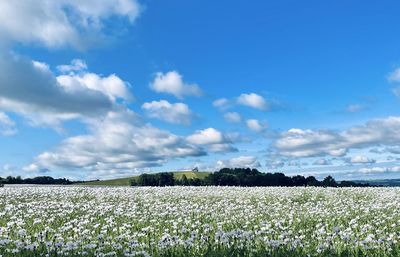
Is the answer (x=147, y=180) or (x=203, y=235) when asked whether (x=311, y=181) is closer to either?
(x=147, y=180)

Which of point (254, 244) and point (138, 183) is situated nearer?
point (254, 244)

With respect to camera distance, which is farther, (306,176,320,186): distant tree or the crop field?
(306,176,320,186): distant tree

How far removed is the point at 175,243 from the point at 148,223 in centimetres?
507

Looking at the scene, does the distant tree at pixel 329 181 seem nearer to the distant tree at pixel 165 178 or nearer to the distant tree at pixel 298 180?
the distant tree at pixel 298 180

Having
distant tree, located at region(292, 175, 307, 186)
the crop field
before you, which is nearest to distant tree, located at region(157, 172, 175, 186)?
distant tree, located at region(292, 175, 307, 186)

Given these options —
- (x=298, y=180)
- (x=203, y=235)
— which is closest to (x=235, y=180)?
(x=298, y=180)

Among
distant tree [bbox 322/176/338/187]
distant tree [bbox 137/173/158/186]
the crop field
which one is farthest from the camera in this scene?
distant tree [bbox 137/173/158/186]

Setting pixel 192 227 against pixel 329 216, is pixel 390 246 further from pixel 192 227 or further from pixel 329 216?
pixel 329 216

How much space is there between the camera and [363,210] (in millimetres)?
19062

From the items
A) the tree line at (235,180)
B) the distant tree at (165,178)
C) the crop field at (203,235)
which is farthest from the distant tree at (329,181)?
the crop field at (203,235)

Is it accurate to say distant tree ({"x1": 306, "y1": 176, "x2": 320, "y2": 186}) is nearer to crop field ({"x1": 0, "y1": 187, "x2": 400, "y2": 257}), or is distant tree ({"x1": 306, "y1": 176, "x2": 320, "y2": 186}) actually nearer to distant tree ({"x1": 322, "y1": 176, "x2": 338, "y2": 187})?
distant tree ({"x1": 322, "y1": 176, "x2": 338, "y2": 187})

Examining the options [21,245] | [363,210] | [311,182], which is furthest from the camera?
[311,182]

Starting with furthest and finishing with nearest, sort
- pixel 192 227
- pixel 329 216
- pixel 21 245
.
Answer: pixel 329 216
pixel 192 227
pixel 21 245

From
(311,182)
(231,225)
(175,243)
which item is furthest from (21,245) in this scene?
(311,182)
